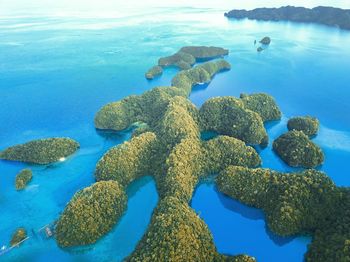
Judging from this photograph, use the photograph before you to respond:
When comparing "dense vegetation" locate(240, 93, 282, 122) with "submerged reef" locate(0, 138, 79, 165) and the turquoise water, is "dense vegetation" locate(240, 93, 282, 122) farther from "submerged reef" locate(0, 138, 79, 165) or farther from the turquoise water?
"submerged reef" locate(0, 138, 79, 165)

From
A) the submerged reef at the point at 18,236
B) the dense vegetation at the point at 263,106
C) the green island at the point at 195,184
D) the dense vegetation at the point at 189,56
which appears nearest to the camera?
the green island at the point at 195,184

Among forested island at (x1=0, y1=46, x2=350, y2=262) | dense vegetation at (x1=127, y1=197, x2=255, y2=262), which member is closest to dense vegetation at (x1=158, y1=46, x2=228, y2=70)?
forested island at (x1=0, y1=46, x2=350, y2=262)

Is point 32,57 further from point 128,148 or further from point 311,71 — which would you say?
point 311,71

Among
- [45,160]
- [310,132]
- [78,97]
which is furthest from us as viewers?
[78,97]

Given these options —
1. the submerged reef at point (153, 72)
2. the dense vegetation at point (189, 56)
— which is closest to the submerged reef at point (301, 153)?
the submerged reef at point (153, 72)

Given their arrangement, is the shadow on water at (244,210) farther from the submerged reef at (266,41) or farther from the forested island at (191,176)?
the submerged reef at (266,41)

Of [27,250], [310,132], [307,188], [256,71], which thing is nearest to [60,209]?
[27,250]
